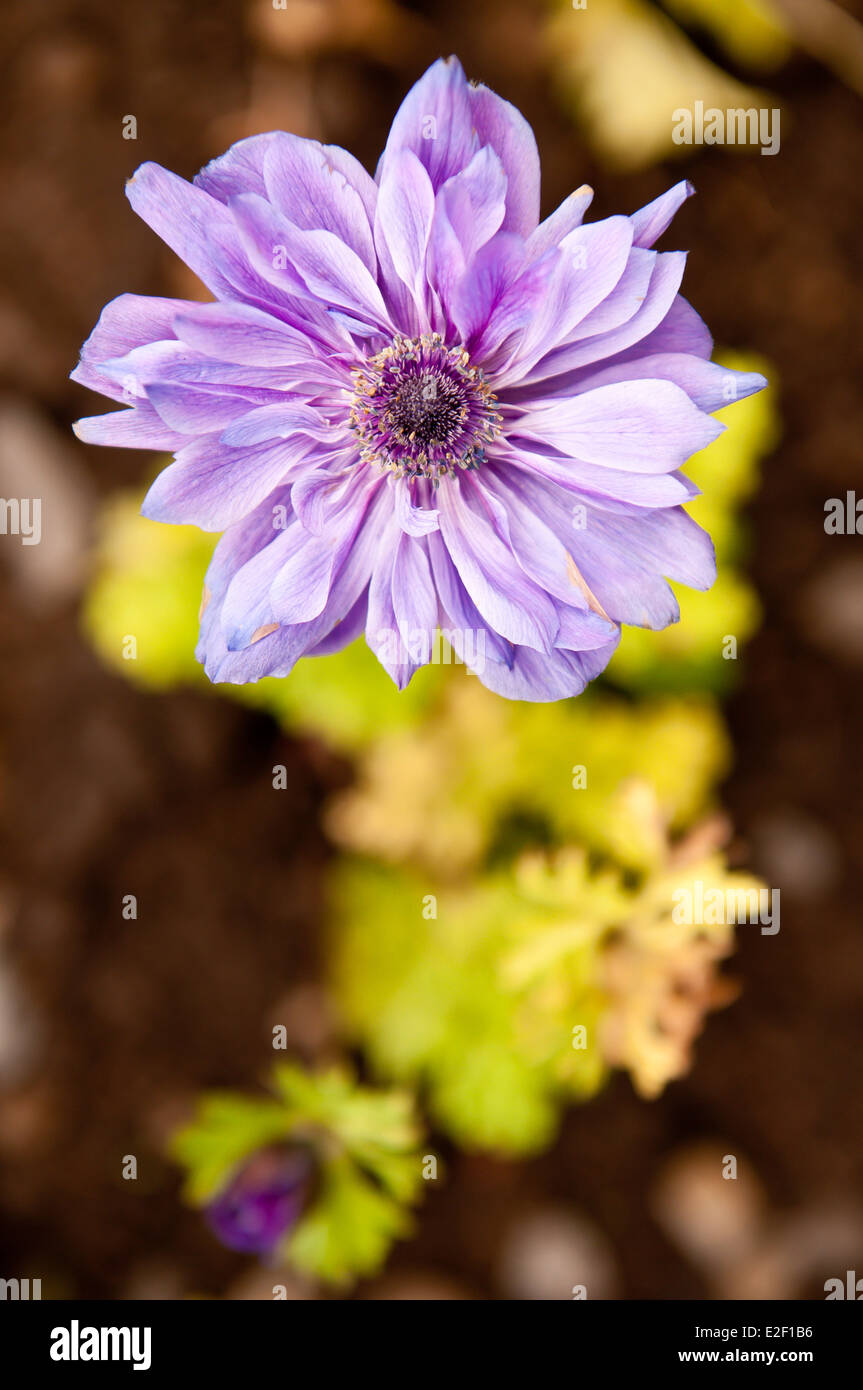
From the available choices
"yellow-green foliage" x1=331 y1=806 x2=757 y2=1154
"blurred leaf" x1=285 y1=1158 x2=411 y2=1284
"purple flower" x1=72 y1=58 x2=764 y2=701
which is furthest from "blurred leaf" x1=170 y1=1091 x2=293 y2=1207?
"purple flower" x1=72 y1=58 x2=764 y2=701

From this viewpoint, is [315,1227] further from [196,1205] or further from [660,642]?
[660,642]

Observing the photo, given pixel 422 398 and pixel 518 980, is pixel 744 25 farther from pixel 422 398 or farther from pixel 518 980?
pixel 518 980

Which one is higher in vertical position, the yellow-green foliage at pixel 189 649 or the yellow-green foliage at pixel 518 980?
the yellow-green foliage at pixel 189 649

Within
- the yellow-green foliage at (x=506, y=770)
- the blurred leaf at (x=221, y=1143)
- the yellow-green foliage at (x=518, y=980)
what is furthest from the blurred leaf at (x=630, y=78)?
the blurred leaf at (x=221, y=1143)

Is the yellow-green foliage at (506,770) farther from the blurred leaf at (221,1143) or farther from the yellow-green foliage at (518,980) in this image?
the blurred leaf at (221,1143)

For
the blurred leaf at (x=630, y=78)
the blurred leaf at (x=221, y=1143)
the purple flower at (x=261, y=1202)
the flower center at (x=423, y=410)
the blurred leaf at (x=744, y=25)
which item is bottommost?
the purple flower at (x=261, y=1202)

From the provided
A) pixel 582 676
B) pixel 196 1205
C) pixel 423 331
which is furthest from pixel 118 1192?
pixel 423 331

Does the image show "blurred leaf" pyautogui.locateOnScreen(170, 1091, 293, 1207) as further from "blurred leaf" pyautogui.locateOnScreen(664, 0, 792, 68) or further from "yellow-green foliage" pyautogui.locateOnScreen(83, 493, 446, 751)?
"blurred leaf" pyautogui.locateOnScreen(664, 0, 792, 68)

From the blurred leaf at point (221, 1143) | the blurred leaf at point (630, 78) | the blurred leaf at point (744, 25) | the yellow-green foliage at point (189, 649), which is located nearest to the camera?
the blurred leaf at point (221, 1143)
